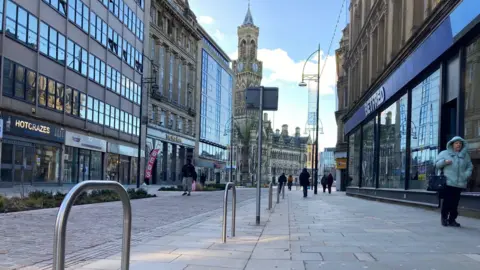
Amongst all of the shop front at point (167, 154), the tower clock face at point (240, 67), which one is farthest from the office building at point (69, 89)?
the tower clock face at point (240, 67)

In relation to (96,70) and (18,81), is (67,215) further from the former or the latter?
(96,70)

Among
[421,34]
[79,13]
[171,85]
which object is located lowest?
[421,34]

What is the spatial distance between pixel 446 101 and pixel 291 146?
152 metres

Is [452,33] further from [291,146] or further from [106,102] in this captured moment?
[291,146]

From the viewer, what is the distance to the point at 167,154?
5619cm

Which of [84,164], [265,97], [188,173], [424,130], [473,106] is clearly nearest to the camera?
[265,97]

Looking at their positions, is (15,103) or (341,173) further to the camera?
(341,173)

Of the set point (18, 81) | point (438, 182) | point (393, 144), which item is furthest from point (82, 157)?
point (438, 182)

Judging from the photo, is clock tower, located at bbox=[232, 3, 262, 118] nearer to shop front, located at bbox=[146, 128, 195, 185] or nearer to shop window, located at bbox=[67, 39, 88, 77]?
shop front, located at bbox=[146, 128, 195, 185]

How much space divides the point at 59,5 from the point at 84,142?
34.1ft

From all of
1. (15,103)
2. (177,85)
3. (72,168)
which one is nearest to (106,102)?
(72,168)

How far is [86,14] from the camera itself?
34.3 metres

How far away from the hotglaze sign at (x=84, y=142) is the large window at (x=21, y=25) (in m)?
7.33

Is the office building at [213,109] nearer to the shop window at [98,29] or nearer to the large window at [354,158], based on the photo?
the shop window at [98,29]
